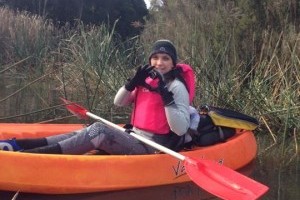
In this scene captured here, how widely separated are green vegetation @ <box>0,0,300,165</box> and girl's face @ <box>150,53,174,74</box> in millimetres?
1158

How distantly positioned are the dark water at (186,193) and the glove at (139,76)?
74 cm

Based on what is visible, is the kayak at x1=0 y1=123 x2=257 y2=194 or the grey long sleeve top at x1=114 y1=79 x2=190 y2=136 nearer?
the kayak at x1=0 y1=123 x2=257 y2=194

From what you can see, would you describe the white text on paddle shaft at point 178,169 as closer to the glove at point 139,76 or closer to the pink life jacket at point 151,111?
the pink life jacket at point 151,111

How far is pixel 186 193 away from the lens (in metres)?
3.71

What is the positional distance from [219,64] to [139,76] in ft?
6.49

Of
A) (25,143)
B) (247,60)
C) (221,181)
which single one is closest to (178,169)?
(221,181)

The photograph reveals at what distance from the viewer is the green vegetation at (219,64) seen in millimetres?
5406

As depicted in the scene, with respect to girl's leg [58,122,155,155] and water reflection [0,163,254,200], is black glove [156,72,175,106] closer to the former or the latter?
girl's leg [58,122,155,155]

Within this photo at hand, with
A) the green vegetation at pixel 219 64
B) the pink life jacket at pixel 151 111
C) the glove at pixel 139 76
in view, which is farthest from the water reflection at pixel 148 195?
the green vegetation at pixel 219 64

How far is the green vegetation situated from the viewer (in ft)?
17.7

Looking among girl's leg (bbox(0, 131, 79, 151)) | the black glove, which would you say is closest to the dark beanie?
the black glove

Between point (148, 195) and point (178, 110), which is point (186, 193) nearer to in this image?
point (148, 195)

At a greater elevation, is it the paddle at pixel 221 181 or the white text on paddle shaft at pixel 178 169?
the paddle at pixel 221 181

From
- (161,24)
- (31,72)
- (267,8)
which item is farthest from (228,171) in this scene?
(31,72)
